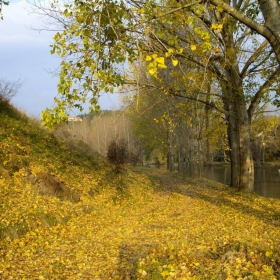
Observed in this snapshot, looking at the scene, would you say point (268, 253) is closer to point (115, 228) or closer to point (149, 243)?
point (149, 243)

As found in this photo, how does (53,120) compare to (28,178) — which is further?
(28,178)

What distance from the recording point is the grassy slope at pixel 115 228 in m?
4.72

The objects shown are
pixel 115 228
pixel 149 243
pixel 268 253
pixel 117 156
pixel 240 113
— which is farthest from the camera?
pixel 117 156

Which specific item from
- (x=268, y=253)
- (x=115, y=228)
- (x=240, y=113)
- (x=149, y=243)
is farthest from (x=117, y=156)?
(x=268, y=253)

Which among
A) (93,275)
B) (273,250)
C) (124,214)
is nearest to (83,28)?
(93,275)

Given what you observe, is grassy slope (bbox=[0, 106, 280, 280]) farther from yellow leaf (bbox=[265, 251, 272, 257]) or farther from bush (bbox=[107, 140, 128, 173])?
bush (bbox=[107, 140, 128, 173])

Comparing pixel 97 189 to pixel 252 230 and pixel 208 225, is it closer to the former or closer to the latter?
pixel 208 225

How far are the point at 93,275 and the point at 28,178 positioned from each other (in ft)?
16.1

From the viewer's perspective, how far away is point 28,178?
9.17 metres

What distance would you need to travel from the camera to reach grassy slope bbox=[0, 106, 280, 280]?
15.5 feet

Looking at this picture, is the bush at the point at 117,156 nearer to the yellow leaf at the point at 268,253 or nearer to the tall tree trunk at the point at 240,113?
the tall tree trunk at the point at 240,113

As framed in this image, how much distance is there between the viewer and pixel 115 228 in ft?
26.3

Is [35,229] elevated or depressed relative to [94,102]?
depressed

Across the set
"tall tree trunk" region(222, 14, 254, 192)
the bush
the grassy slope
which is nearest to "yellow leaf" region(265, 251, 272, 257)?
the grassy slope
